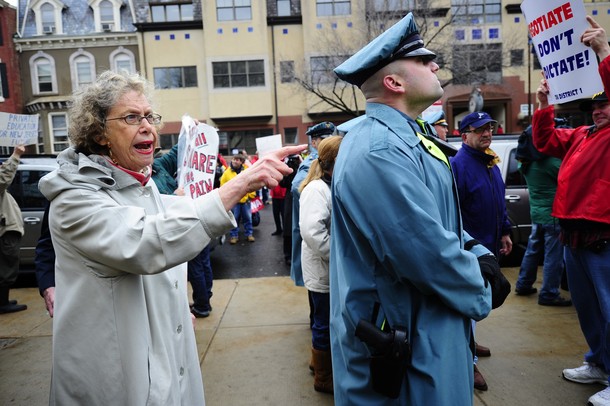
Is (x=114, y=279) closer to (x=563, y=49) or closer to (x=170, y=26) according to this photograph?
(x=563, y=49)

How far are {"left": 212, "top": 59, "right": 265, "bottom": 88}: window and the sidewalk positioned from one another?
69.7 ft

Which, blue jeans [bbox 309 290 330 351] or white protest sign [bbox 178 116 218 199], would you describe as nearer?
blue jeans [bbox 309 290 330 351]

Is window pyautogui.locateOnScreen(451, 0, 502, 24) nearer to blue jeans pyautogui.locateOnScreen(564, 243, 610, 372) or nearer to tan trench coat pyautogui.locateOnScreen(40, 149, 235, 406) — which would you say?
blue jeans pyautogui.locateOnScreen(564, 243, 610, 372)

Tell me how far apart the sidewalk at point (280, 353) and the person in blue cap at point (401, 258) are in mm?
1848

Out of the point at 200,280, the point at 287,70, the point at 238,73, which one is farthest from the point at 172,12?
the point at 200,280

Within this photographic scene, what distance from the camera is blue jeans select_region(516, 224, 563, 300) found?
16.4ft

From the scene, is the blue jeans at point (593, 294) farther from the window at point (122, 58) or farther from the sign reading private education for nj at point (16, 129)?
the window at point (122, 58)

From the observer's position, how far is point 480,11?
23.5m

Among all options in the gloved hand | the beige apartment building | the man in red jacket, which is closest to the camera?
the gloved hand

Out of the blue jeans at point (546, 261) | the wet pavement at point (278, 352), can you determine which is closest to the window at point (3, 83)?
the wet pavement at point (278, 352)

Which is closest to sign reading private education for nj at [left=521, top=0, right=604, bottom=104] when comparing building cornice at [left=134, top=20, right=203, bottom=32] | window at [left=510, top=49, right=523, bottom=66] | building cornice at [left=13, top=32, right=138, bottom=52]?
window at [left=510, top=49, right=523, bottom=66]

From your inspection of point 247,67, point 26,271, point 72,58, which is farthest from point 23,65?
point 26,271

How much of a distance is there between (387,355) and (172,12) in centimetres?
2787

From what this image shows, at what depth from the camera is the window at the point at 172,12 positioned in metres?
25.6
